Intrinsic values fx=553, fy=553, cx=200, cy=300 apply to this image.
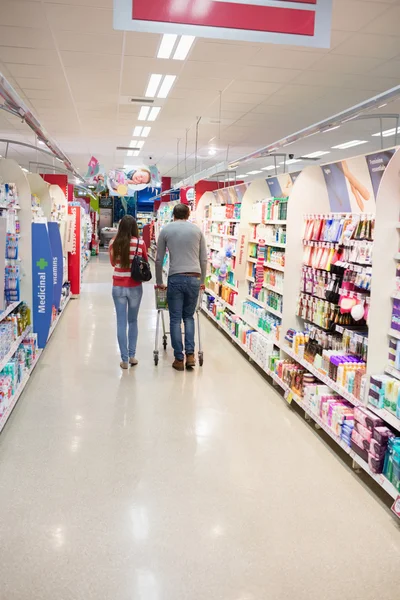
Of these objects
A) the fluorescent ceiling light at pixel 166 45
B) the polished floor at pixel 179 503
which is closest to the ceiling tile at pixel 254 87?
the fluorescent ceiling light at pixel 166 45

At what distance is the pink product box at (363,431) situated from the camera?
12.5 ft

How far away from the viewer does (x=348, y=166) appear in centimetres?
476

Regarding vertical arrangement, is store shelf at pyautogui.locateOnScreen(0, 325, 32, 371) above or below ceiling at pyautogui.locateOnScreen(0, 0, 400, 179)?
below

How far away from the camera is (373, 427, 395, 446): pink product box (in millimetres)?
3643

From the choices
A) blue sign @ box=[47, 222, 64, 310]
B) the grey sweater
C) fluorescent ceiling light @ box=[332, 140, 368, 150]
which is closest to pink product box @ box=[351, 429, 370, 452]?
the grey sweater

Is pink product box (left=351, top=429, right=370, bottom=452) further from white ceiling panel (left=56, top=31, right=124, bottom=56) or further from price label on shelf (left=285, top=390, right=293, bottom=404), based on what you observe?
white ceiling panel (left=56, top=31, right=124, bottom=56)

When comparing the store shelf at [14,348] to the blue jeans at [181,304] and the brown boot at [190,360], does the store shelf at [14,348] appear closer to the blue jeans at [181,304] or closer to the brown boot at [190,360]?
the blue jeans at [181,304]

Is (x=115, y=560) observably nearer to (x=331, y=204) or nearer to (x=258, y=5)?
(x=258, y=5)

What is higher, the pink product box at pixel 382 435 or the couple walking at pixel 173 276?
the couple walking at pixel 173 276

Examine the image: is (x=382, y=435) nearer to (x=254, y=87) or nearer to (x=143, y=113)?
(x=254, y=87)

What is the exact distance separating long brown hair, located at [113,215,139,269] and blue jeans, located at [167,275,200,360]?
587 millimetres

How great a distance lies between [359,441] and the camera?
12.9ft

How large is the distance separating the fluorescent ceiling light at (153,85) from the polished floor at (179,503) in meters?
4.29

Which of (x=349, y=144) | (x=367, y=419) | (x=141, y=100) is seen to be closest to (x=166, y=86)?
(x=141, y=100)
